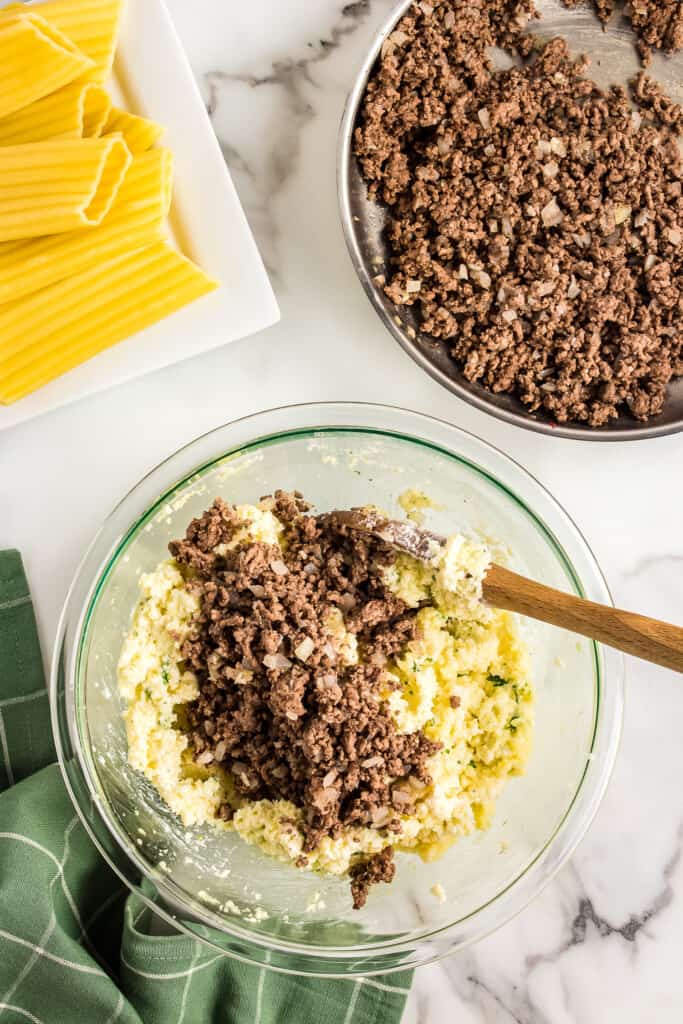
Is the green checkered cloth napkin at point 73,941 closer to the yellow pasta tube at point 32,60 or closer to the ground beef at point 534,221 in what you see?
the yellow pasta tube at point 32,60

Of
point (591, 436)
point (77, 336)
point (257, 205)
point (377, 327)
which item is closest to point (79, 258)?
point (77, 336)

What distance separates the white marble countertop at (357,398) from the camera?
1.58 m

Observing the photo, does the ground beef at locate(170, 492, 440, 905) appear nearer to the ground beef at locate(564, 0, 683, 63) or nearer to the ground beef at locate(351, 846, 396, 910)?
the ground beef at locate(351, 846, 396, 910)

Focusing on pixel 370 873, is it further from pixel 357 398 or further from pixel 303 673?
pixel 357 398

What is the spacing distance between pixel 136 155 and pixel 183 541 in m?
0.62

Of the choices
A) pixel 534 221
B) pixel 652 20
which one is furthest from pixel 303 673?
pixel 652 20

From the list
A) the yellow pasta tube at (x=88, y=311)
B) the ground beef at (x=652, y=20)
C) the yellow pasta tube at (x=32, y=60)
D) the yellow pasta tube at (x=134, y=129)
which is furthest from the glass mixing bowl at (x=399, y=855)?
the ground beef at (x=652, y=20)

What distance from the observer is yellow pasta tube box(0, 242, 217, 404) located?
139cm

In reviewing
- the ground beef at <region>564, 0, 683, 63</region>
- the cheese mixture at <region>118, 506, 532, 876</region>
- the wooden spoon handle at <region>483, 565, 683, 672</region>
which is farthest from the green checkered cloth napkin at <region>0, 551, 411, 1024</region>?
the ground beef at <region>564, 0, 683, 63</region>

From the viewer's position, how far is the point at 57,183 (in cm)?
133

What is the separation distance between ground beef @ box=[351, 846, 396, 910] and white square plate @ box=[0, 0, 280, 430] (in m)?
0.85

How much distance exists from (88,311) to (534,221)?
0.74 meters

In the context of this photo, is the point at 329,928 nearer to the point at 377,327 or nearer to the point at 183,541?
the point at 183,541

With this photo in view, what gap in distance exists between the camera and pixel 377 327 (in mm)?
1608
